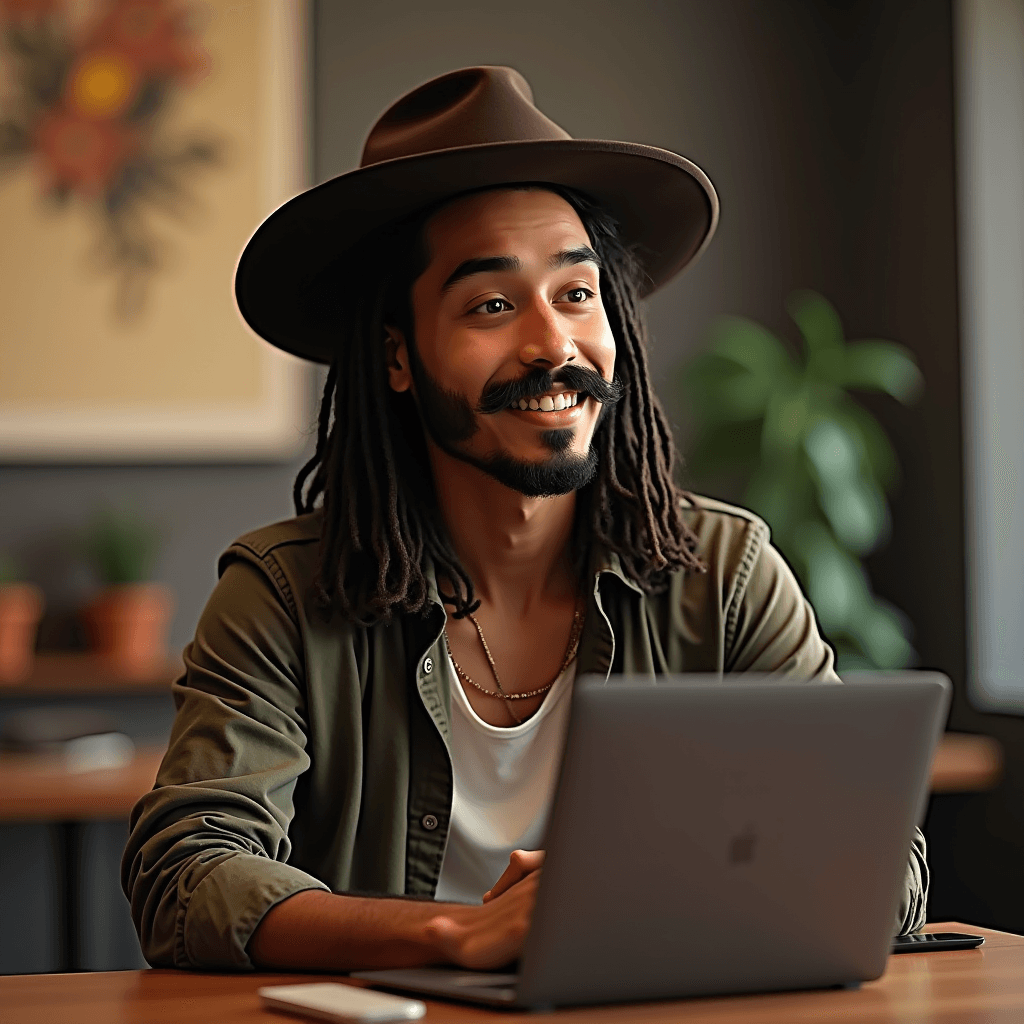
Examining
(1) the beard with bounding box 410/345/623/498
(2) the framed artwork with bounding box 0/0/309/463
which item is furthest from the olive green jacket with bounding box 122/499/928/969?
(2) the framed artwork with bounding box 0/0/309/463

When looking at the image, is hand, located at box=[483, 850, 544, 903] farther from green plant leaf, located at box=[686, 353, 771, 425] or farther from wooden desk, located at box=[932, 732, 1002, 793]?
green plant leaf, located at box=[686, 353, 771, 425]

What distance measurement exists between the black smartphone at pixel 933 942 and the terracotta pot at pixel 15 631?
2541 millimetres

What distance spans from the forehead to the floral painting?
2.07 m

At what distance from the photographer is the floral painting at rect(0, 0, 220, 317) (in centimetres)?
A: 350

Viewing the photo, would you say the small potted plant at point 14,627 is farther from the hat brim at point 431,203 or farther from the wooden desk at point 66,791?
the hat brim at point 431,203

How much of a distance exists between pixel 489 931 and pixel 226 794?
0.42 metres

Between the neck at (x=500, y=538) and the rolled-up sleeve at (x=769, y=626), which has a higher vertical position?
the neck at (x=500, y=538)

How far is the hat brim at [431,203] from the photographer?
1.60 m

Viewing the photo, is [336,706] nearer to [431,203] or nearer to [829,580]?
[431,203]

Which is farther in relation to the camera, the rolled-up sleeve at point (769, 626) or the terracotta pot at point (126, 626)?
the terracotta pot at point (126, 626)

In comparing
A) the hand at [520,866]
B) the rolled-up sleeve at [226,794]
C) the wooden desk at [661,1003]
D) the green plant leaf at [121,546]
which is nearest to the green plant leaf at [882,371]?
the green plant leaf at [121,546]

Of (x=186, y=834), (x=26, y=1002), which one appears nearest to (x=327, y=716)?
(x=186, y=834)

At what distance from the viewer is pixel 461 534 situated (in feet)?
5.72

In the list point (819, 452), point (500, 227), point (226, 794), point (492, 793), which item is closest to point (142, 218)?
point (819, 452)
